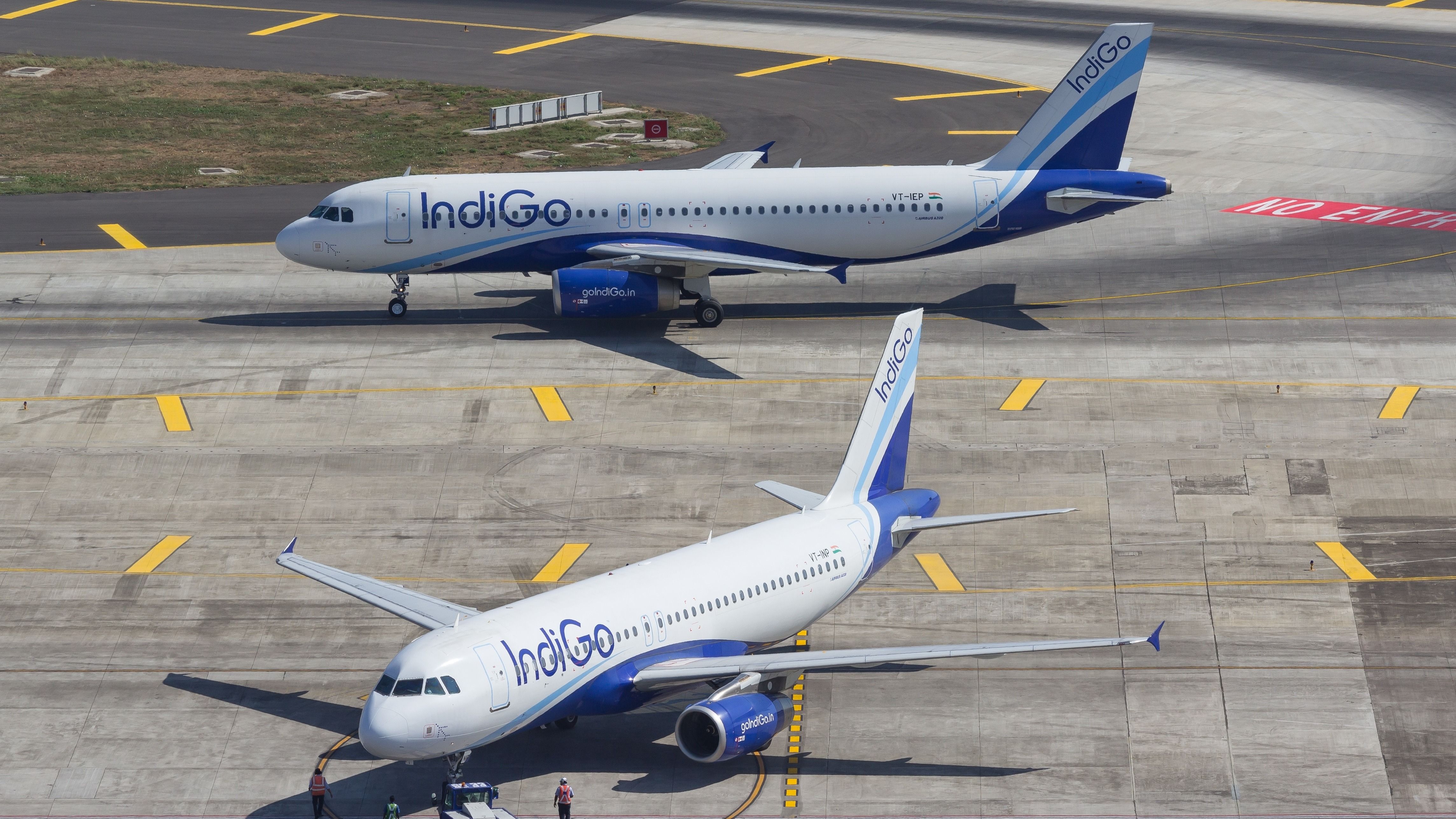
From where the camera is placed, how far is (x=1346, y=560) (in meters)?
49.2

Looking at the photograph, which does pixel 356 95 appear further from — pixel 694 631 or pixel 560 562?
pixel 694 631

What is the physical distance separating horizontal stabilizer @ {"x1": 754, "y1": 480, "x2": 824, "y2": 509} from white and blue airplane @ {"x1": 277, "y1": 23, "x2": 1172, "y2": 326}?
18697 mm

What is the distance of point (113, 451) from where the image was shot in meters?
A: 56.9

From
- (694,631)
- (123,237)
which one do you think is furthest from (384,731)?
(123,237)

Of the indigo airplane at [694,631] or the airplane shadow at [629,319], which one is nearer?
the indigo airplane at [694,631]

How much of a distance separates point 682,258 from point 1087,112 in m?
16.2

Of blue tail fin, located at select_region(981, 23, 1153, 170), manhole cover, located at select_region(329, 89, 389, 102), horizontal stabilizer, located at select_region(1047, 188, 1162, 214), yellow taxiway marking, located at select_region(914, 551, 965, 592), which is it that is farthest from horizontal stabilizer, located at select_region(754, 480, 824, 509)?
manhole cover, located at select_region(329, 89, 389, 102)

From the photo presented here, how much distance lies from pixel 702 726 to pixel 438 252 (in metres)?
31.3

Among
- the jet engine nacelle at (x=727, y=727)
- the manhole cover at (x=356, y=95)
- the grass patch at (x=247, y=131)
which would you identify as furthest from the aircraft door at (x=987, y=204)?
the manhole cover at (x=356, y=95)

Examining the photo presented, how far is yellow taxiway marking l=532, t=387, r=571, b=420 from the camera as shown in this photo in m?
58.3

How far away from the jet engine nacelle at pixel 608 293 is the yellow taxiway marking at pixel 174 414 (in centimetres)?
1357

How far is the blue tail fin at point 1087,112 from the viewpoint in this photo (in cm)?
6381

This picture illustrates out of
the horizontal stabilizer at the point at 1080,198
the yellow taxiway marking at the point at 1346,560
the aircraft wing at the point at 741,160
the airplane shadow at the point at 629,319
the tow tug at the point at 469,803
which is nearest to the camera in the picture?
the tow tug at the point at 469,803

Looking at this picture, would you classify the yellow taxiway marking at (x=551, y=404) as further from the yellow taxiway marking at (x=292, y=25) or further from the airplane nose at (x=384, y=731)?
the yellow taxiway marking at (x=292, y=25)
